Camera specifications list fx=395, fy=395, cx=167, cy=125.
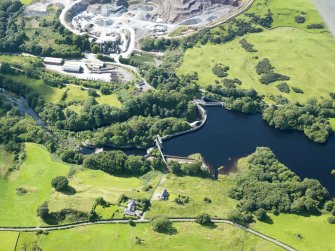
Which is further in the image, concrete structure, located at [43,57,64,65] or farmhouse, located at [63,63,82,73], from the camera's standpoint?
concrete structure, located at [43,57,64,65]

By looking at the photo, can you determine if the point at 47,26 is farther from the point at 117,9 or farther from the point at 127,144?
the point at 127,144

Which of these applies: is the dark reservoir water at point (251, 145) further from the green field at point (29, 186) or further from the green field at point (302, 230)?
the green field at point (29, 186)

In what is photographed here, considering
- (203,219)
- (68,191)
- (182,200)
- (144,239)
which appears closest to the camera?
(144,239)

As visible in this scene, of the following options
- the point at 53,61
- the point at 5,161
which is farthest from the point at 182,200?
the point at 53,61

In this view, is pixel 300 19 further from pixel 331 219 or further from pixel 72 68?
pixel 331 219

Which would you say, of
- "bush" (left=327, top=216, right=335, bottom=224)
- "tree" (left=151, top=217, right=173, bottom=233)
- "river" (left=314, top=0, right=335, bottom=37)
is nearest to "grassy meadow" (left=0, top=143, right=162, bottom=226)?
"tree" (left=151, top=217, right=173, bottom=233)

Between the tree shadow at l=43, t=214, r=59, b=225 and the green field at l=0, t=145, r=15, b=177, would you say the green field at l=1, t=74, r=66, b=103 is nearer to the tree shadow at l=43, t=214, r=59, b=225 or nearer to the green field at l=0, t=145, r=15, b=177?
the green field at l=0, t=145, r=15, b=177

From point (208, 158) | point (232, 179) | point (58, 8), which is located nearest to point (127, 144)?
point (208, 158)

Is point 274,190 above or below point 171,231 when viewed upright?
above
